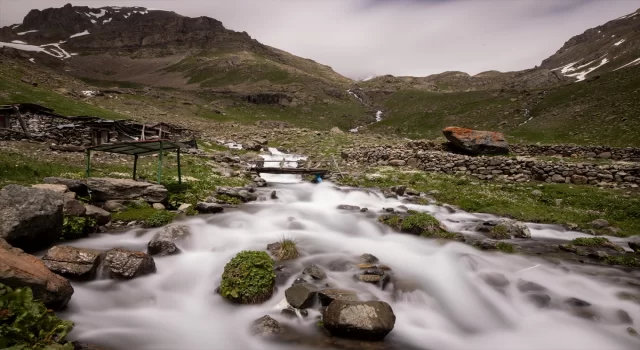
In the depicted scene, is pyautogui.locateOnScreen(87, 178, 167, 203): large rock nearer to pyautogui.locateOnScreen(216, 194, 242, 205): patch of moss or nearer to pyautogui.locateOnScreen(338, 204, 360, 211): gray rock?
pyautogui.locateOnScreen(216, 194, 242, 205): patch of moss

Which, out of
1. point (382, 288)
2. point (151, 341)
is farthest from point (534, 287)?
point (151, 341)

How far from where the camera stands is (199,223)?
548 inches

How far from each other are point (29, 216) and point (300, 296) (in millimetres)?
8393

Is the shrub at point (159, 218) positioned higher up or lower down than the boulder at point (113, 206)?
lower down

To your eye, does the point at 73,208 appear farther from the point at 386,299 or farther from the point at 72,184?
the point at 386,299

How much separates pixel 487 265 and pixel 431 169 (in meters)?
18.1

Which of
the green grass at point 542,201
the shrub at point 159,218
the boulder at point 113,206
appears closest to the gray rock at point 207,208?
the shrub at point 159,218

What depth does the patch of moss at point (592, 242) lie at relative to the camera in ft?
41.4

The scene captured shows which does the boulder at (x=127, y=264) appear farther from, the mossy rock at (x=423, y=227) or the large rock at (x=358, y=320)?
the mossy rock at (x=423, y=227)

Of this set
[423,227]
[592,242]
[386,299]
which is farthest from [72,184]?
[592,242]

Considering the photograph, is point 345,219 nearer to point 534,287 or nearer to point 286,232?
point 286,232

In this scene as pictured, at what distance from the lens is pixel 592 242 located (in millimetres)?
12727

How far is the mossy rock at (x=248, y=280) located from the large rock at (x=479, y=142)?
2694cm

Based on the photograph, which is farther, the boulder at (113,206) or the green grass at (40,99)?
the green grass at (40,99)
